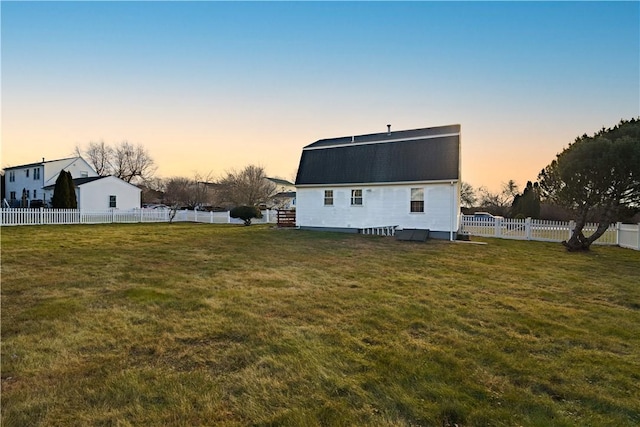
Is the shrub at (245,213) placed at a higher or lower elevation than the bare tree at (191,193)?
lower

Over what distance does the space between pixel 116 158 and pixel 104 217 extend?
1333 inches

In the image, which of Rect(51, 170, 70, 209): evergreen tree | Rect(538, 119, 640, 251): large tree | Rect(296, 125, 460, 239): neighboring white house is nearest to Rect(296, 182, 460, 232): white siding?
Rect(296, 125, 460, 239): neighboring white house

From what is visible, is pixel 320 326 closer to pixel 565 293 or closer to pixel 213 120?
pixel 565 293

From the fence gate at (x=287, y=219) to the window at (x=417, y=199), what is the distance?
7.99m

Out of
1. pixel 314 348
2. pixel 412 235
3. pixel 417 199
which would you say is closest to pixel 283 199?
pixel 417 199

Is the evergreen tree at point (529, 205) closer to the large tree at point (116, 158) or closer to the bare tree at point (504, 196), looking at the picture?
the bare tree at point (504, 196)

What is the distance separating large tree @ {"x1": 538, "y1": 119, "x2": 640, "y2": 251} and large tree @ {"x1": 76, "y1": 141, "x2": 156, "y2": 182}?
180 feet

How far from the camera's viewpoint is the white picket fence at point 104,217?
63.4 feet

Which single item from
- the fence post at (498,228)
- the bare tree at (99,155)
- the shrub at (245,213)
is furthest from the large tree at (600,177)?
the bare tree at (99,155)

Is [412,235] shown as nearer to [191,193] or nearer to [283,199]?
[191,193]

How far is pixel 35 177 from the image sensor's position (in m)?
36.1

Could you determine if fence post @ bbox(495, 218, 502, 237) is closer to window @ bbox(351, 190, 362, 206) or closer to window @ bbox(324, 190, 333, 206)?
window @ bbox(351, 190, 362, 206)

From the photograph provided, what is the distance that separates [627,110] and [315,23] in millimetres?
13735

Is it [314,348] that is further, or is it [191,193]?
[191,193]
